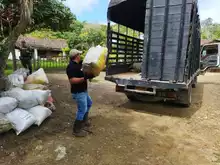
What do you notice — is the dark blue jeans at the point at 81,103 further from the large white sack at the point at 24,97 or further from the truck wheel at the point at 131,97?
the truck wheel at the point at 131,97

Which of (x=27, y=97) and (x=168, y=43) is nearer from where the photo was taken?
(x=27, y=97)

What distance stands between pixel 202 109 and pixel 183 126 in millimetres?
1397

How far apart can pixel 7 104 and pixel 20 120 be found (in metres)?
0.33

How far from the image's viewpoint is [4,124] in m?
3.10

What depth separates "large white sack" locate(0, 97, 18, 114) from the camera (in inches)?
126

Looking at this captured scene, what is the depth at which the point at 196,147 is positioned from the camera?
308 cm

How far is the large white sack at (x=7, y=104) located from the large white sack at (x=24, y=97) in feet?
0.33

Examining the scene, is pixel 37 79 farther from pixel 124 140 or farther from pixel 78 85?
pixel 124 140

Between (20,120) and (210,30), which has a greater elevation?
(210,30)

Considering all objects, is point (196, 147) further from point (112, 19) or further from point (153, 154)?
point (112, 19)

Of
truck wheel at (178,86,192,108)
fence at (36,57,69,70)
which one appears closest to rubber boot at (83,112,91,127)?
truck wheel at (178,86,192,108)

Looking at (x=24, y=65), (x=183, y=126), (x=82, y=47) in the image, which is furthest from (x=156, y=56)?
(x=82, y=47)

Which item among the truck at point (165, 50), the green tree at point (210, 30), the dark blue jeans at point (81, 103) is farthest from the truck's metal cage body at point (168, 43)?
the green tree at point (210, 30)

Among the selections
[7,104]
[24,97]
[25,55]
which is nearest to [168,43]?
[24,97]
